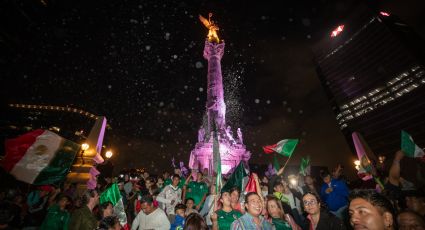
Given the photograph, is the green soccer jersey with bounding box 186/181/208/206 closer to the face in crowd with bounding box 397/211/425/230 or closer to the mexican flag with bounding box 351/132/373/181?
the face in crowd with bounding box 397/211/425/230

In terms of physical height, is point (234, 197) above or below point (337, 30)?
below

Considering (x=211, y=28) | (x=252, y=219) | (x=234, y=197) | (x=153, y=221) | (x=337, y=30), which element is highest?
(x=337, y=30)

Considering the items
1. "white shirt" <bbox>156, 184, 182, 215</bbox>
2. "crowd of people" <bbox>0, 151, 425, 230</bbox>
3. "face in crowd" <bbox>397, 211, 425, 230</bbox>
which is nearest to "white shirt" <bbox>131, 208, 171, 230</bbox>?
"crowd of people" <bbox>0, 151, 425, 230</bbox>

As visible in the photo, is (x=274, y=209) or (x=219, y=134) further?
(x=219, y=134)

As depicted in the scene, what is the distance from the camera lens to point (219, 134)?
115 ft

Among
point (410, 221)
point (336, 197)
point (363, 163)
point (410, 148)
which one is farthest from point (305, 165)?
point (410, 221)

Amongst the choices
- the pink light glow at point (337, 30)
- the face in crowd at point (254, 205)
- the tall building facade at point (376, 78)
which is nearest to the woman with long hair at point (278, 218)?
the face in crowd at point (254, 205)

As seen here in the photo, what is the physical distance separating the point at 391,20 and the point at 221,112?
254 ft

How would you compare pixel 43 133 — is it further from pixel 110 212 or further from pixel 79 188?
pixel 79 188

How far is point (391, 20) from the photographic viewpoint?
259 feet

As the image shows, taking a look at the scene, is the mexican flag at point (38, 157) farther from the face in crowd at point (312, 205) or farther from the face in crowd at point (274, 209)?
the face in crowd at point (312, 205)

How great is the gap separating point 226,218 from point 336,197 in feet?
12.7

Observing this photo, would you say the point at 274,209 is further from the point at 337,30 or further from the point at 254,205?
the point at 337,30

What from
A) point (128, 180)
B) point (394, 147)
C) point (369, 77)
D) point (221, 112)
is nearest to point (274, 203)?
point (128, 180)
